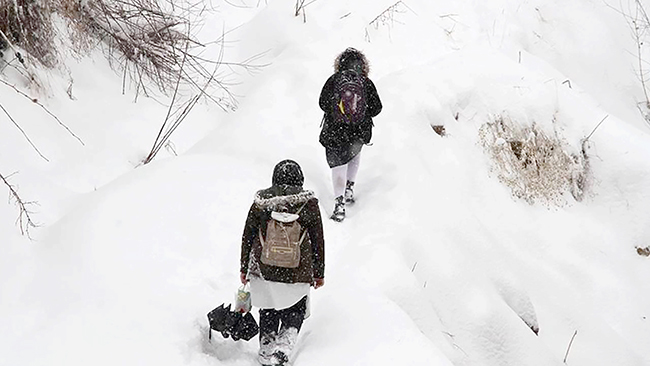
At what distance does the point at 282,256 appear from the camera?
3301mm

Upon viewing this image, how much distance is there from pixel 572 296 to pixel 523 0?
5798mm

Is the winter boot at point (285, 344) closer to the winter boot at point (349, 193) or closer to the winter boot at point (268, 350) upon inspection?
the winter boot at point (268, 350)

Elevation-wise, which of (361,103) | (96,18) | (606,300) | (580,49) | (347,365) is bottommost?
(606,300)

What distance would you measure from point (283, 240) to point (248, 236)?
257 millimetres

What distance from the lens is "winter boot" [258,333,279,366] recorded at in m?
3.41

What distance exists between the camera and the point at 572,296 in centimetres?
620

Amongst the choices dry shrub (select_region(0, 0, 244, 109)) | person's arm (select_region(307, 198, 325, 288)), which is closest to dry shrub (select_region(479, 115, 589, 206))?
dry shrub (select_region(0, 0, 244, 109))

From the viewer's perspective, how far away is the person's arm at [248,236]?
338 centimetres

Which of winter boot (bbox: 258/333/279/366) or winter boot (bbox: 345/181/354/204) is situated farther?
winter boot (bbox: 345/181/354/204)

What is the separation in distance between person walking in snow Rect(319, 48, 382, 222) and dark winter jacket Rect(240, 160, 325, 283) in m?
1.73

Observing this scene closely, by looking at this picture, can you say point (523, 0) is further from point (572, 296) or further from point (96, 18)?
point (96, 18)

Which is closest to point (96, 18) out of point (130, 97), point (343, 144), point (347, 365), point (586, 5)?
point (130, 97)

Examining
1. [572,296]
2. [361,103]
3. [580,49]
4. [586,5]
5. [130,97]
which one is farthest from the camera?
[586,5]

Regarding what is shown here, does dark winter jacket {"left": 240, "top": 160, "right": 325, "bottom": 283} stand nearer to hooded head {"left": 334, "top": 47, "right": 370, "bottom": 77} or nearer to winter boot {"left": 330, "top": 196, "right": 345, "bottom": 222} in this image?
winter boot {"left": 330, "top": 196, "right": 345, "bottom": 222}
